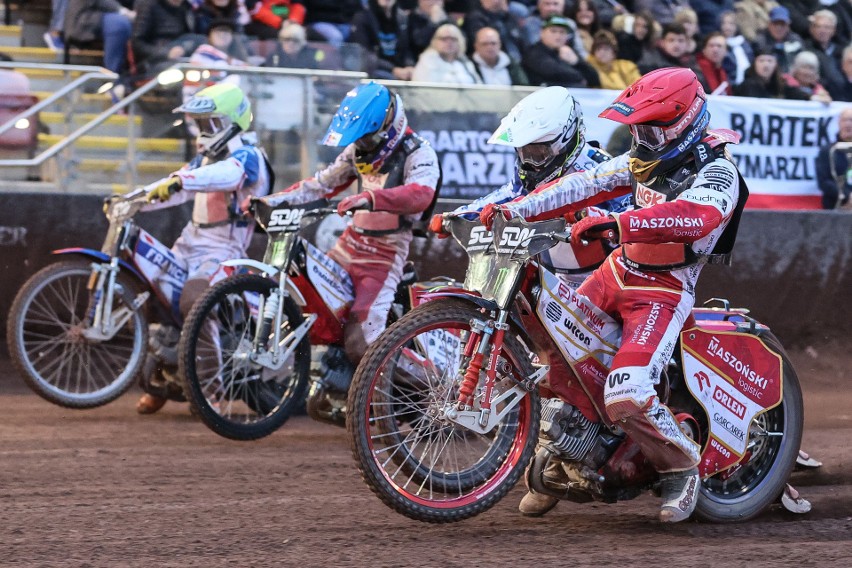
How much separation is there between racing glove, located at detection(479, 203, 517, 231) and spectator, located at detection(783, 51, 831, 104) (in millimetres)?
8898

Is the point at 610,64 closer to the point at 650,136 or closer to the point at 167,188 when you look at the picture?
the point at 167,188

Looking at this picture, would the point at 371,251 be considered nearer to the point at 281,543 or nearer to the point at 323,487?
the point at 323,487

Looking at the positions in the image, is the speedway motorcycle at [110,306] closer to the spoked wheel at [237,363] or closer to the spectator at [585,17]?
the spoked wheel at [237,363]

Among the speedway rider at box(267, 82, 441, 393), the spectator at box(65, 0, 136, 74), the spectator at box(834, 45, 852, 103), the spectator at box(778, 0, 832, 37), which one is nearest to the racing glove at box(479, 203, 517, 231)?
the speedway rider at box(267, 82, 441, 393)

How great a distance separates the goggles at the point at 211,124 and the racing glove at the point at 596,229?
164 inches

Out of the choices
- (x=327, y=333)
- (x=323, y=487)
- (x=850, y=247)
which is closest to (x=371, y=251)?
(x=327, y=333)

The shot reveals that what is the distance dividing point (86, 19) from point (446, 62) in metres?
3.04

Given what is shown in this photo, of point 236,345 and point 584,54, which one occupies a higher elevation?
point 584,54

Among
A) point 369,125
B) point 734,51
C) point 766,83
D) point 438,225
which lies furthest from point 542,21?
point 438,225

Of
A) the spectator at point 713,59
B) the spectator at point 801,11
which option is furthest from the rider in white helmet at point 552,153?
the spectator at point 801,11

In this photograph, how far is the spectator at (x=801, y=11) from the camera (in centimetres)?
1490

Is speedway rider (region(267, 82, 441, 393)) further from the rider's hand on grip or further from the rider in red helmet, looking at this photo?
the rider in red helmet

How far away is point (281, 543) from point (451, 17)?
824cm

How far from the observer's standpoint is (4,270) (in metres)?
9.41
